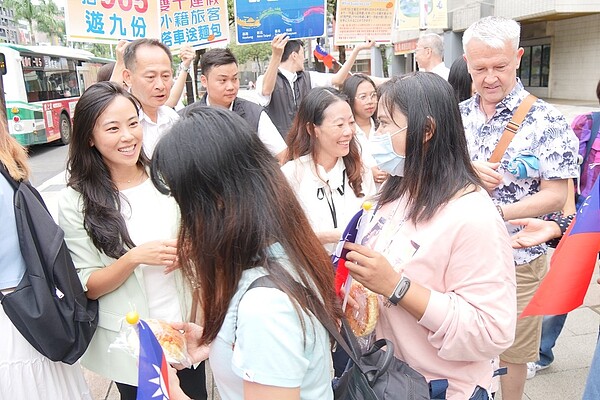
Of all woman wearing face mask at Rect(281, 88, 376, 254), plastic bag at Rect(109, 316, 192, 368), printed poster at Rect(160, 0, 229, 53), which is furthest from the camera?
printed poster at Rect(160, 0, 229, 53)

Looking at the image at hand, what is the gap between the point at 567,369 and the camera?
2.86m

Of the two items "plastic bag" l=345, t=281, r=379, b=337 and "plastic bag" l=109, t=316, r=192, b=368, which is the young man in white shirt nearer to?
"plastic bag" l=109, t=316, r=192, b=368

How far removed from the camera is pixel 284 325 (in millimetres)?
978

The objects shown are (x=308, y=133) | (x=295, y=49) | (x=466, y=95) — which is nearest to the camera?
(x=308, y=133)

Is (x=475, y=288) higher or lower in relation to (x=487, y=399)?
higher

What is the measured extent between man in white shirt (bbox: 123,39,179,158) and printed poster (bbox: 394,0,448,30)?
18.8 ft

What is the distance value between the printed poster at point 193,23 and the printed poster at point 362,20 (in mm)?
1344

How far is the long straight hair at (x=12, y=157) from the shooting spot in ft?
5.23

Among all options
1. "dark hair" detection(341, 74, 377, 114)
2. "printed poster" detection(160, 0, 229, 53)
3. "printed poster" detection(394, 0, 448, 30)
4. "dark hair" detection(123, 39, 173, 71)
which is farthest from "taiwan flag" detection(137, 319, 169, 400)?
"printed poster" detection(394, 0, 448, 30)

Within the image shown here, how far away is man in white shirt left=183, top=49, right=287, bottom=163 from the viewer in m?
3.30

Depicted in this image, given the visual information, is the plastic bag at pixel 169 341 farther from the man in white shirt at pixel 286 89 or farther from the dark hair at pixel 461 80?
the man in white shirt at pixel 286 89

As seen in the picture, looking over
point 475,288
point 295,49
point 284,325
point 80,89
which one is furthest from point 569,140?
point 80,89

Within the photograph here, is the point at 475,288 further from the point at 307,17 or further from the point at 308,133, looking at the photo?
the point at 307,17

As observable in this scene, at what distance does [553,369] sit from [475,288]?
6.63 ft
